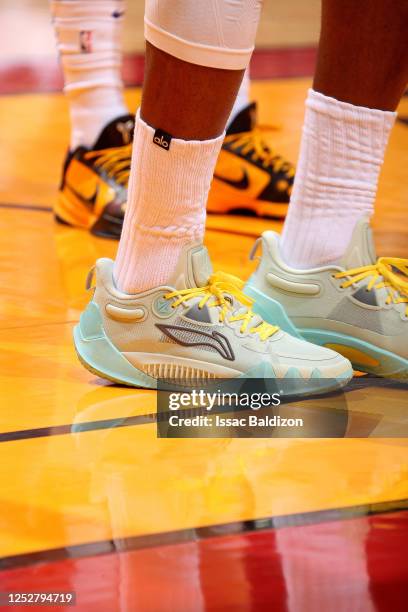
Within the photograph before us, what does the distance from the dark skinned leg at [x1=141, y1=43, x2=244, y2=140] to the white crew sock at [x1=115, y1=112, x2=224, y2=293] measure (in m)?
0.02

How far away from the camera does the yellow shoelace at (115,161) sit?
1930mm

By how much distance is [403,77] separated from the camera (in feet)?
4.11

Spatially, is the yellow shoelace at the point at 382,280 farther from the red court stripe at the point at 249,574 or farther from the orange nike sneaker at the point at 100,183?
the orange nike sneaker at the point at 100,183

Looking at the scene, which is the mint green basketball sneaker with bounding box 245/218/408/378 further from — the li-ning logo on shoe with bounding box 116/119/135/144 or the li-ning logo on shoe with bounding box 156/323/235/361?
the li-ning logo on shoe with bounding box 116/119/135/144

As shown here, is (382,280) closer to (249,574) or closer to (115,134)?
(249,574)

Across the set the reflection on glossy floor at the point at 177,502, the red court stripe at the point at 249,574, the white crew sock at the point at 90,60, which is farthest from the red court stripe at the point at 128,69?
the red court stripe at the point at 249,574

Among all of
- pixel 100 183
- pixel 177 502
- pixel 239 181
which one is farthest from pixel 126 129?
pixel 177 502

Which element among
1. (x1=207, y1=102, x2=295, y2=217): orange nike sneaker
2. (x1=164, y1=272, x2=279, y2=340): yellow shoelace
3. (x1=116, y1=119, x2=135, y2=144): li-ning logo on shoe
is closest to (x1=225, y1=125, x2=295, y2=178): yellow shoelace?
(x1=207, y1=102, x2=295, y2=217): orange nike sneaker

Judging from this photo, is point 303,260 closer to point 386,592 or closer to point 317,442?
point 317,442

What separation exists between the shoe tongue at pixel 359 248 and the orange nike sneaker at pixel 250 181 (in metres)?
0.74

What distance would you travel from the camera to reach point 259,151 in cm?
206

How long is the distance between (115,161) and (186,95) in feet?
2.79

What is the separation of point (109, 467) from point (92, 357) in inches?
8.7

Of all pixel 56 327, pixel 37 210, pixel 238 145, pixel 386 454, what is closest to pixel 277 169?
pixel 238 145
